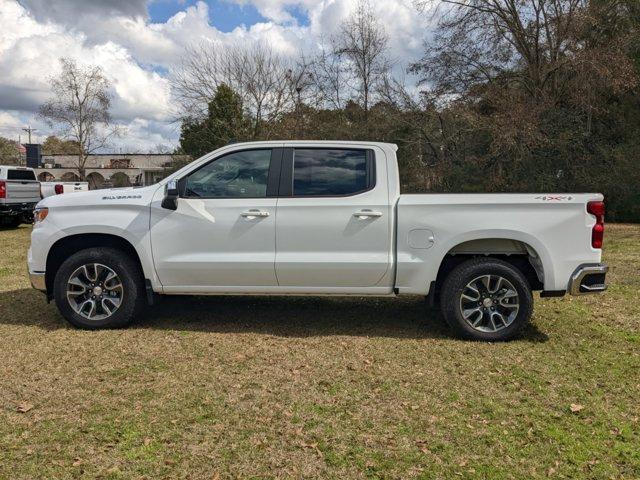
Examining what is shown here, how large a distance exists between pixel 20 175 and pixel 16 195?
3.79 ft

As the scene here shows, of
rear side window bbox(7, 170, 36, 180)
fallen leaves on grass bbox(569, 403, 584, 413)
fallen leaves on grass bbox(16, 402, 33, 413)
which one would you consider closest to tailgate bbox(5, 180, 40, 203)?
rear side window bbox(7, 170, 36, 180)

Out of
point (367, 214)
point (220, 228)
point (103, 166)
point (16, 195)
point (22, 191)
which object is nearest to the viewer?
point (367, 214)

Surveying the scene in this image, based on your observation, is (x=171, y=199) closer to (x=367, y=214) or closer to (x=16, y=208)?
(x=367, y=214)

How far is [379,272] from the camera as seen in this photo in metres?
5.11

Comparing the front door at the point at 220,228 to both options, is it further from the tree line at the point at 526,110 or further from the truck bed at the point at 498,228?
the tree line at the point at 526,110

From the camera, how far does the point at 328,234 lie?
5.11 m

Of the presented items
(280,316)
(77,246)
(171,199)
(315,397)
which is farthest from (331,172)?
(77,246)

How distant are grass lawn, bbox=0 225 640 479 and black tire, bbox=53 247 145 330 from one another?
0.43 ft

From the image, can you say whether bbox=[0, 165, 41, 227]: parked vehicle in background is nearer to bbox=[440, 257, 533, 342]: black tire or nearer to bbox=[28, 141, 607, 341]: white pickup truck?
bbox=[28, 141, 607, 341]: white pickup truck

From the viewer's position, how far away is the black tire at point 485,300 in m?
5.08

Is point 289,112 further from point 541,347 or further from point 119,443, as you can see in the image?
point 119,443

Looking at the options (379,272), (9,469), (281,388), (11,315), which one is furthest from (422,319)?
(11,315)

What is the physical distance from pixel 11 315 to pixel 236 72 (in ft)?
67.9

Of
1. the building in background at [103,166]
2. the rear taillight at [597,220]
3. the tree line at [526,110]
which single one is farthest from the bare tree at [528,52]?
the building in background at [103,166]
